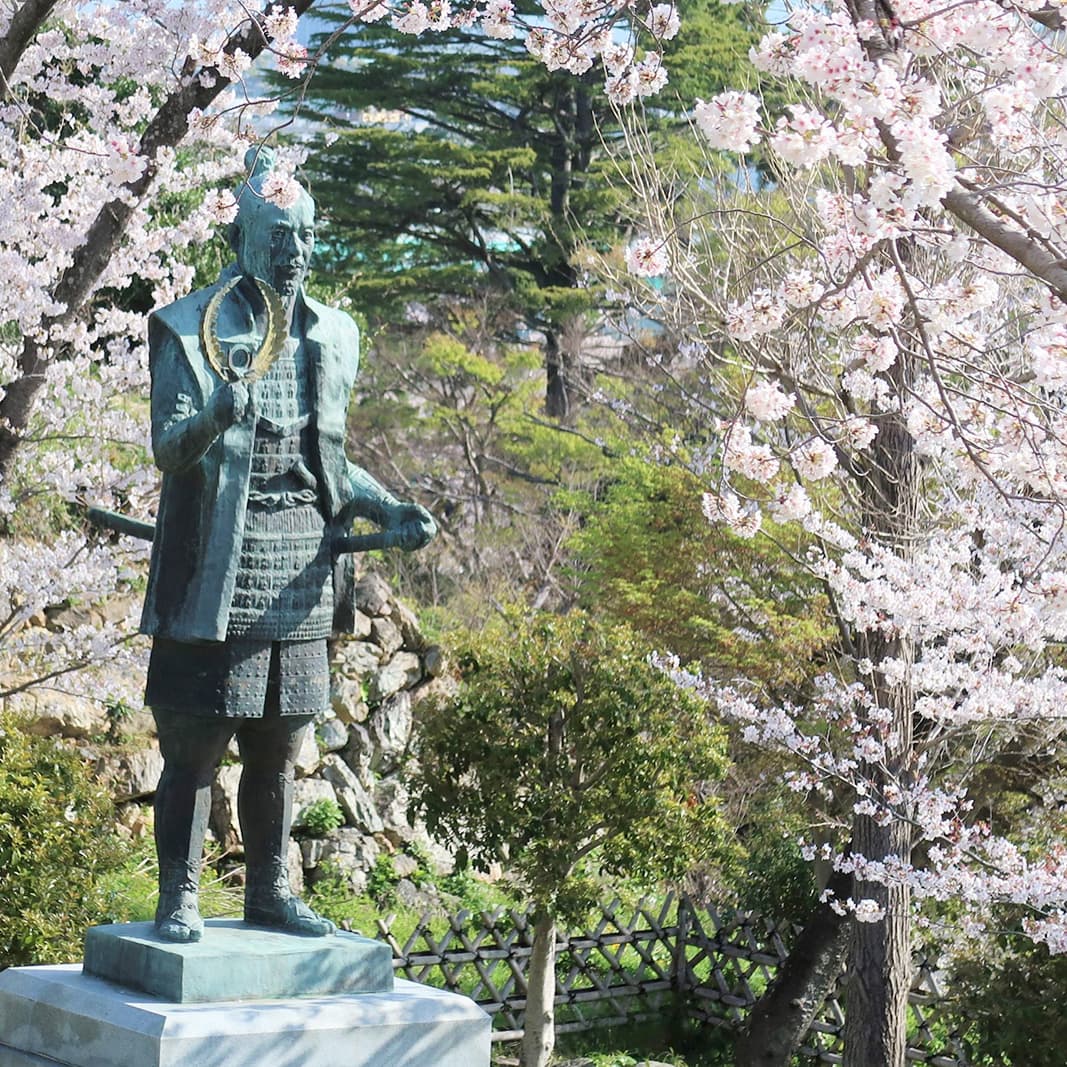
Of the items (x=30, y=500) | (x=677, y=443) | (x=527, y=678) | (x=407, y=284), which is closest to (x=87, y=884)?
(x=527, y=678)

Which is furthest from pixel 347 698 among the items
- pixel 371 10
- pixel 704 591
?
pixel 371 10

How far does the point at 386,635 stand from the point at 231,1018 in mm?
9163

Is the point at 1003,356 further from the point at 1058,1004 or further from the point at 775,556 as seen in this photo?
the point at 1058,1004

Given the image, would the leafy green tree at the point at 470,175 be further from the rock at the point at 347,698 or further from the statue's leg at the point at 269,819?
the statue's leg at the point at 269,819

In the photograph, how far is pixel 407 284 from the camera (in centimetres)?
2122

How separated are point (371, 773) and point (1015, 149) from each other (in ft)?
27.1

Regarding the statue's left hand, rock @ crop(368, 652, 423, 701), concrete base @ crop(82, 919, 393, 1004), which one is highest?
the statue's left hand

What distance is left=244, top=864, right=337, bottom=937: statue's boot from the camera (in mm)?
4492

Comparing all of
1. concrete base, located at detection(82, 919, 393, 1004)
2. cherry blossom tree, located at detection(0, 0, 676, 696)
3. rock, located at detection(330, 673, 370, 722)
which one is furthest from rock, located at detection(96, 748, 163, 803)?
concrete base, located at detection(82, 919, 393, 1004)

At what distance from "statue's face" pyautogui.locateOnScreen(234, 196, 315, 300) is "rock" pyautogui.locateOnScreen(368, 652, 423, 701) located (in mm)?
8334

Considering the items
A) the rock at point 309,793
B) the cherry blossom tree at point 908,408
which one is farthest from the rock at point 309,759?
the cherry blossom tree at point 908,408

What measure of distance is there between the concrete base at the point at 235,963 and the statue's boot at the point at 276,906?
51mm

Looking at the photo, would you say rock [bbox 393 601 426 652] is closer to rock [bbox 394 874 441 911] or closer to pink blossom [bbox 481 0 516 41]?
rock [bbox 394 874 441 911]

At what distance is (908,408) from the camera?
618 centimetres
